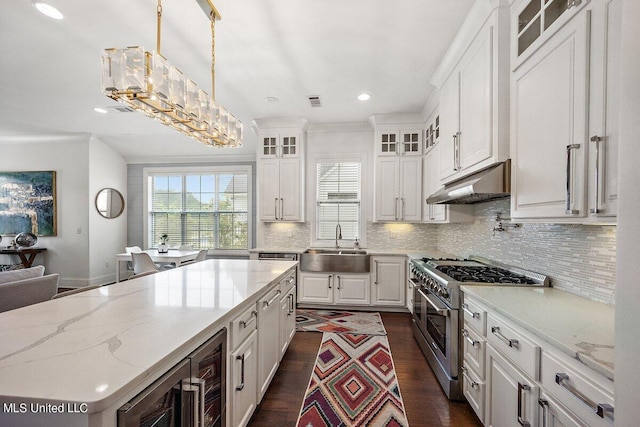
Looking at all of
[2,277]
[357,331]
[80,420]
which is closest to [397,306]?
[357,331]

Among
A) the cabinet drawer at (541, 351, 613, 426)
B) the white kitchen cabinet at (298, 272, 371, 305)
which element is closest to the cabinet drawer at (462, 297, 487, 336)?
the cabinet drawer at (541, 351, 613, 426)

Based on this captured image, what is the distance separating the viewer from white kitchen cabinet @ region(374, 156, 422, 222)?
405 centimetres

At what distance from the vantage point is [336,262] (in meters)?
4.01

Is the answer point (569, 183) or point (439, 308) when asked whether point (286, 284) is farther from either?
point (569, 183)

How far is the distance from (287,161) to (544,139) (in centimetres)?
331

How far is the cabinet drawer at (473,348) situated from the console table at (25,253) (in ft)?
23.1

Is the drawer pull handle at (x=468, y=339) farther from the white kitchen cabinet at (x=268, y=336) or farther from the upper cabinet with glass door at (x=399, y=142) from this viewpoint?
the upper cabinet with glass door at (x=399, y=142)

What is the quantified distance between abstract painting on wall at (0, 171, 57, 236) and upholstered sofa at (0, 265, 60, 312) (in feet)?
12.9

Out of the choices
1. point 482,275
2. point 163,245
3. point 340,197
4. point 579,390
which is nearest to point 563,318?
point 579,390

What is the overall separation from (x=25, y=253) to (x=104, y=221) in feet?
4.25

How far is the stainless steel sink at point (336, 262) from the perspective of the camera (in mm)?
3975

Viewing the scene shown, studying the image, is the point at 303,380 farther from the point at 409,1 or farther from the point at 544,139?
the point at 409,1

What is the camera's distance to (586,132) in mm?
1212

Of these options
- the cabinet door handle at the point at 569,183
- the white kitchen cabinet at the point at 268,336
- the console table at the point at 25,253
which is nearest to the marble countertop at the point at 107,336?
the white kitchen cabinet at the point at 268,336
